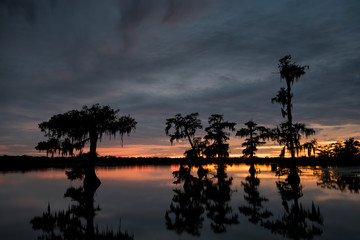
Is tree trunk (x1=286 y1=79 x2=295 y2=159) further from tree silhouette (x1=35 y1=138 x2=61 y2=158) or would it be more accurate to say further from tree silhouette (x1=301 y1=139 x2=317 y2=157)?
tree silhouette (x1=35 y1=138 x2=61 y2=158)

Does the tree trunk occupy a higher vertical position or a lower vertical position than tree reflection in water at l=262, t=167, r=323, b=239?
higher

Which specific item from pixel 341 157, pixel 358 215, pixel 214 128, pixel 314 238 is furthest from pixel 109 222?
pixel 341 157

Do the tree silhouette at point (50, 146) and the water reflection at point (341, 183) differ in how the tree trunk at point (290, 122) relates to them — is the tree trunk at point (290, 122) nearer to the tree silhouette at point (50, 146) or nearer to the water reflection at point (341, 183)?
the water reflection at point (341, 183)

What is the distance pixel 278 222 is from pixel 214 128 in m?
35.4

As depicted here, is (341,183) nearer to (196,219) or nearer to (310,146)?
(310,146)

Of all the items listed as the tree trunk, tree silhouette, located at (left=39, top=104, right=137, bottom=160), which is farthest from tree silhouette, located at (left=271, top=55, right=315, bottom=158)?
tree silhouette, located at (left=39, top=104, right=137, bottom=160)

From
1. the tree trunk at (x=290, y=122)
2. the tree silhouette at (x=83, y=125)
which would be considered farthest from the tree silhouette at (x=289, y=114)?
the tree silhouette at (x=83, y=125)

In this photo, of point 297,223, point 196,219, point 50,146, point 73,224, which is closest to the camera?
point 297,223

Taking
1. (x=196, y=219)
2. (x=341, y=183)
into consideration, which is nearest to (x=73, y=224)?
(x=196, y=219)

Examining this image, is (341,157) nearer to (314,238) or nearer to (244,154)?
(244,154)

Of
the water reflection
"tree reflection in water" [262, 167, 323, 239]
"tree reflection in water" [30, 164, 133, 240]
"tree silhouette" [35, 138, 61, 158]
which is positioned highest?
"tree silhouette" [35, 138, 61, 158]

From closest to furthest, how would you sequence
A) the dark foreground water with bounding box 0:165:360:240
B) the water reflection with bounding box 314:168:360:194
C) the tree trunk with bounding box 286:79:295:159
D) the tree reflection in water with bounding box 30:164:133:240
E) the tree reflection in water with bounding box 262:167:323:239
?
the tree reflection in water with bounding box 262:167:323:239, the dark foreground water with bounding box 0:165:360:240, the tree reflection in water with bounding box 30:164:133:240, the water reflection with bounding box 314:168:360:194, the tree trunk with bounding box 286:79:295:159

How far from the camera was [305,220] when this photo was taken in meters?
13.0

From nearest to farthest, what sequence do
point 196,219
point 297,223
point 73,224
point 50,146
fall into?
point 297,223 → point 73,224 → point 196,219 → point 50,146
